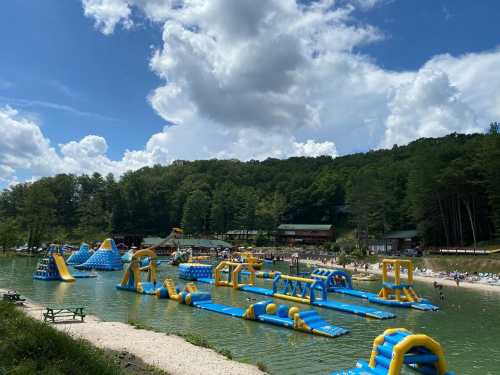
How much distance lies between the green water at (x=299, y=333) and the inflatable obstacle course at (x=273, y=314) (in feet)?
1.29

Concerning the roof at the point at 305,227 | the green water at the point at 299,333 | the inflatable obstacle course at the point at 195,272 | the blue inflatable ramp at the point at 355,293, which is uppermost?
the roof at the point at 305,227

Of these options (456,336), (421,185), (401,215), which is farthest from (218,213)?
(456,336)

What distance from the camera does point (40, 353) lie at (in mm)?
9430

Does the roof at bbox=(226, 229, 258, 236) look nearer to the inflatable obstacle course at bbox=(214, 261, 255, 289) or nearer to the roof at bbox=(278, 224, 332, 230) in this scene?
the roof at bbox=(278, 224, 332, 230)

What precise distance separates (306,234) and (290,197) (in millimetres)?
15983

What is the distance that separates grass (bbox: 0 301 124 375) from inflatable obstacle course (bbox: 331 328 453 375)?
7.28 meters

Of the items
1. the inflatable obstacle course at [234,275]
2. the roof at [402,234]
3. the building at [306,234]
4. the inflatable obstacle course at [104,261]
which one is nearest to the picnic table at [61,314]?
the inflatable obstacle course at [234,275]

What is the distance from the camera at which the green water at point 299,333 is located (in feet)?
50.0

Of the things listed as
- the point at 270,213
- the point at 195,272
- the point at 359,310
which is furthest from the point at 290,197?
the point at 359,310

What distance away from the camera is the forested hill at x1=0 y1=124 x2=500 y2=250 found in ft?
199

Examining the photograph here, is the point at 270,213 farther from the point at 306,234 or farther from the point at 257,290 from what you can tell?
the point at 257,290

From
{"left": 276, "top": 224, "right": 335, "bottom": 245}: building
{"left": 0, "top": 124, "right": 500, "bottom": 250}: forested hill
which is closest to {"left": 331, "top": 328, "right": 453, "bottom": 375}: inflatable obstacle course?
{"left": 0, "top": 124, "right": 500, "bottom": 250}: forested hill

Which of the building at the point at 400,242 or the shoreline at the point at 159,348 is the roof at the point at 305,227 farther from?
the shoreline at the point at 159,348

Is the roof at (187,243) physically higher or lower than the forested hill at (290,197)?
lower
